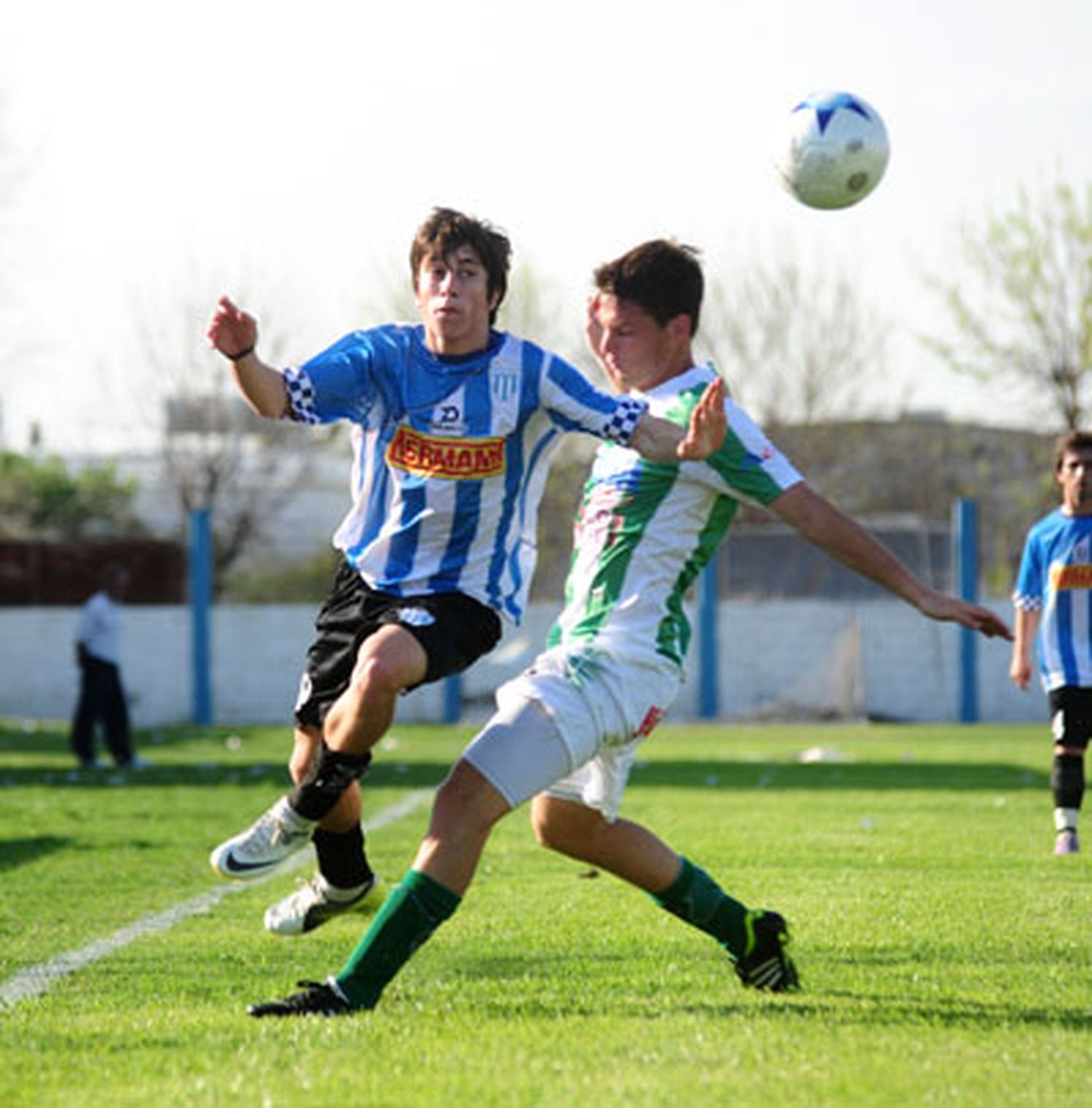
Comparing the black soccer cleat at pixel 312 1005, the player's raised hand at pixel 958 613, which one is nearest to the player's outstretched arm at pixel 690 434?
the player's raised hand at pixel 958 613

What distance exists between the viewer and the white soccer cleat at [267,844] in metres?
6.34

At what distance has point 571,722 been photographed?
18.1 ft

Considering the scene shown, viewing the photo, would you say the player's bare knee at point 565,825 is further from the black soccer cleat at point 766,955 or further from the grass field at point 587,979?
the black soccer cleat at point 766,955

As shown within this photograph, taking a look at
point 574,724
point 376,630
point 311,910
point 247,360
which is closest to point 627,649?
point 574,724

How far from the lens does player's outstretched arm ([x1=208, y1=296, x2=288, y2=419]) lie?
5832 mm

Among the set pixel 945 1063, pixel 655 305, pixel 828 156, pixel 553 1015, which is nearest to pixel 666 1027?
pixel 553 1015

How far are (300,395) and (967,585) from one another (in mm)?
23640

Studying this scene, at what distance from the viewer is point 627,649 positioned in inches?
224

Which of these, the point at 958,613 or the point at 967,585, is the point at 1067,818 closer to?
the point at 958,613

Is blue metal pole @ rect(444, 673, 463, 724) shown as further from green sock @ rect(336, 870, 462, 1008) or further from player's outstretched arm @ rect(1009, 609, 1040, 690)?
green sock @ rect(336, 870, 462, 1008)

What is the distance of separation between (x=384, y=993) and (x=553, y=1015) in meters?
0.64

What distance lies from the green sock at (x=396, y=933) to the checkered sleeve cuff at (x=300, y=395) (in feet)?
4.54

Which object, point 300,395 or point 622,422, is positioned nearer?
point 622,422

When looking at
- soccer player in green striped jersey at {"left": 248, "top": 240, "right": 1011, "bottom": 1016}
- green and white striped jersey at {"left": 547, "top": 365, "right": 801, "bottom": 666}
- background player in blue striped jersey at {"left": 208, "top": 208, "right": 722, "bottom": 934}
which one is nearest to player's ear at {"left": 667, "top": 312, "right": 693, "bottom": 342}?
soccer player in green striped jersey at {"left": 248, "top": 240, "right": 1011, "bottom": 1016}
